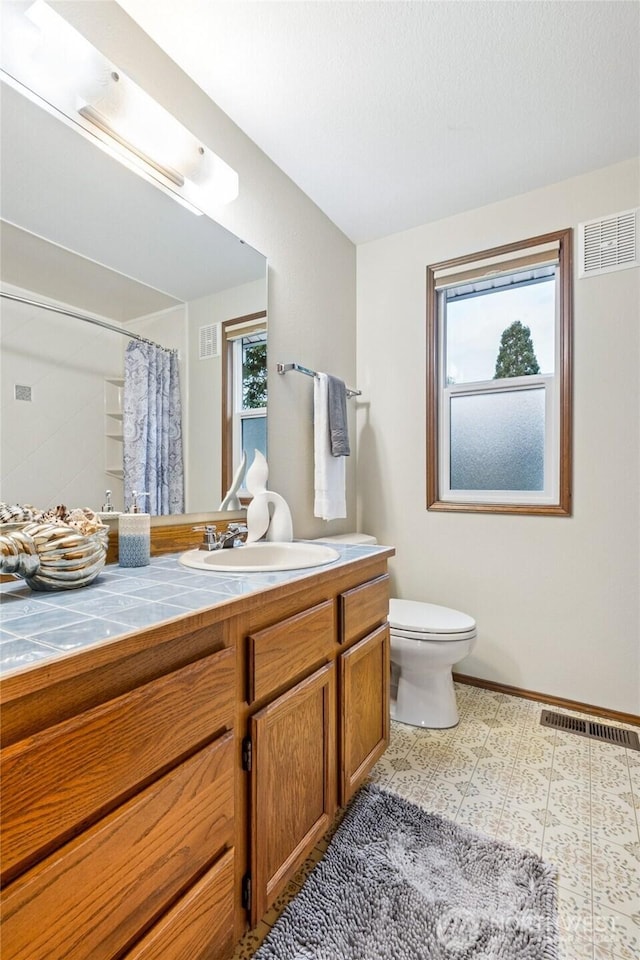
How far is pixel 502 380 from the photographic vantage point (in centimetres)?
232

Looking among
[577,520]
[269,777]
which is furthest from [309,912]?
[577,520]

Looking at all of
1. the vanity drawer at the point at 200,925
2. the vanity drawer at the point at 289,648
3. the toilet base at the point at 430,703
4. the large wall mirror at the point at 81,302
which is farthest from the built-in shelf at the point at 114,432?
the toilet base at the point at 430,703

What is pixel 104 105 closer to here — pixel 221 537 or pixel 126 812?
pixel 221 537

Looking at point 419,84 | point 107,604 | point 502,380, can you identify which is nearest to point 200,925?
point 107,604

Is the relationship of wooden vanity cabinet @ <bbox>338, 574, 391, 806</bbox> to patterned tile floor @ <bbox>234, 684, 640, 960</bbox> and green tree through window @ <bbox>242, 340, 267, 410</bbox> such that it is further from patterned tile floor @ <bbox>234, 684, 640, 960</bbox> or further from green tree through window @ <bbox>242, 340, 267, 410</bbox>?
green tree through window @ <bbox>242, 340, 267, 410</bbox>

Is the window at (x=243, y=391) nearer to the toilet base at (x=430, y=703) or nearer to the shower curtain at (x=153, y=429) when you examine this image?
the shower curtain at (x=153, y=429)

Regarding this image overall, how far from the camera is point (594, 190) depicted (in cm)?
204

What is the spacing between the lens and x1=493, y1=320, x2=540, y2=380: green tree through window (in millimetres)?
2264

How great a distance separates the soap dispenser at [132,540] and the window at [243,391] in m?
0.49

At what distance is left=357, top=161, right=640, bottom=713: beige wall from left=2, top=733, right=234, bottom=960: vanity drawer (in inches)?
68.4

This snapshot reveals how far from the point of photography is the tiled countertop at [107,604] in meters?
0.64

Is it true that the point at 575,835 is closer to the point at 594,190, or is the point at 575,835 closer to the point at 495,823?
the point at 495,823

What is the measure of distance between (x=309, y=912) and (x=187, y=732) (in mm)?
712

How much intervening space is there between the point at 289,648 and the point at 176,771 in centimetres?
37
